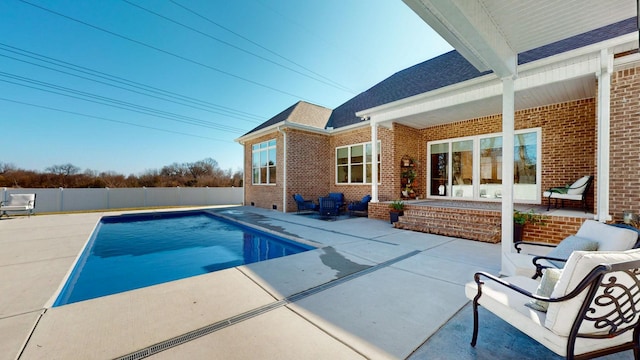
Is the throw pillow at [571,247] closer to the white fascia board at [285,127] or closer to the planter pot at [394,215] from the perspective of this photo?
the planter pot at [394,215]

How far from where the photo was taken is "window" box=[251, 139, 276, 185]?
1285 cm

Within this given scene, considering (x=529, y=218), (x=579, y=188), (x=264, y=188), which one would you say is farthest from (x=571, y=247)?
(x=264, y=188)

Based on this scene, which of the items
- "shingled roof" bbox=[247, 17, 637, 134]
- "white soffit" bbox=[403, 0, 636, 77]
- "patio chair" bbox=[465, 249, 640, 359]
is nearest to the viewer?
"patio chair" bbox=[465, 249, 640, 359]

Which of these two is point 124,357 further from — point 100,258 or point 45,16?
point 45,16

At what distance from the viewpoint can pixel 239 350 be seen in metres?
2.03

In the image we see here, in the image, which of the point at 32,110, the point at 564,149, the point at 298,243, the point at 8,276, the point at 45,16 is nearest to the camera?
the point at 8,276

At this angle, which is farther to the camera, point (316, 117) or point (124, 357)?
point (316, 117)

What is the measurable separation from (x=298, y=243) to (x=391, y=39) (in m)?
10.1

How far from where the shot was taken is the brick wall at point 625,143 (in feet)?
15.8

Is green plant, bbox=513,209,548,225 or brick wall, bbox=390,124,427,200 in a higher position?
brick wall, bbox=390,124,427,200

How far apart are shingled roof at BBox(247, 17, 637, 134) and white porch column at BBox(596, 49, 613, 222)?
81cm

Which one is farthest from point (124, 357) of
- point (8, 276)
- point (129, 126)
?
point (129, 126)

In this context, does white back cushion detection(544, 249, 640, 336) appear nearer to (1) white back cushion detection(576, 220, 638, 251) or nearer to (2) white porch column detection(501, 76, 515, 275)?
(1) white back cushion detection(576, 220, 638, 251)

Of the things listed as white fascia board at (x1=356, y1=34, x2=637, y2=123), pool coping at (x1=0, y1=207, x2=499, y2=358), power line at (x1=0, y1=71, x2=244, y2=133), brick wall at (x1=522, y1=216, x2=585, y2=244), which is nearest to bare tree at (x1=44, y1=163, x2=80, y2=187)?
power line at (x1=0, y1=71, x2=244, y2=133)
